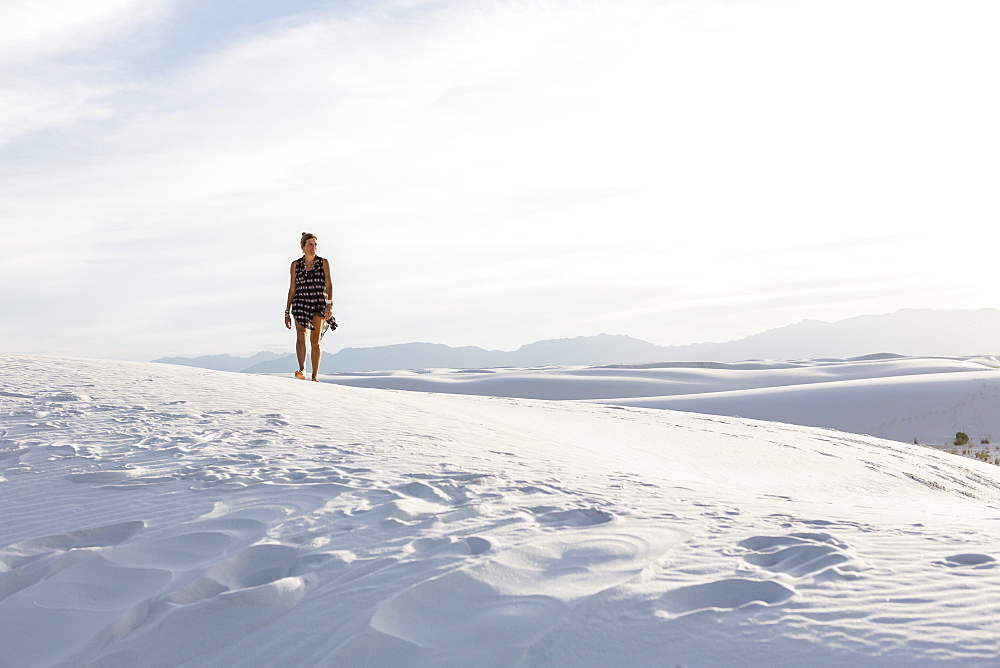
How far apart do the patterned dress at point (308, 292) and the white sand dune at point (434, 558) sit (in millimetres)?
3881

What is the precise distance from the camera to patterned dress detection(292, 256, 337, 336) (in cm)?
875

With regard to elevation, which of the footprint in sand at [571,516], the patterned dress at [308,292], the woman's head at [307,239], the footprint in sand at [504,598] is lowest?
the footprint in sand at [504,598]

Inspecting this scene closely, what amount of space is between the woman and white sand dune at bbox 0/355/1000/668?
388 centimetres

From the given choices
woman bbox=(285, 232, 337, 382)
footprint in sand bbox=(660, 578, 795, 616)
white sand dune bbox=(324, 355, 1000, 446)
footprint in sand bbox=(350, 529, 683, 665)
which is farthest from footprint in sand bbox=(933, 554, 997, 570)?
white sand dune bbox=(324, 355, 1000, 446)

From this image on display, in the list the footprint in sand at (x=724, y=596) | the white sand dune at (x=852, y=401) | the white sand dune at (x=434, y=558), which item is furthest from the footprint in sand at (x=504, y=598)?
the white sand dune at (x=852, y=401)

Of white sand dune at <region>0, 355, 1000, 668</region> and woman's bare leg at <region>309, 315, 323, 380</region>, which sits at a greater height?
woman's bare leg at <region>309, 315, 323, 380</region>

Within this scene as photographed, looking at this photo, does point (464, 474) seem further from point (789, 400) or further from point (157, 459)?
point (789, 400)

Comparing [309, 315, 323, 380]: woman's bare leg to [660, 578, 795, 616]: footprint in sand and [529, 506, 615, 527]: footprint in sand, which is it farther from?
[660, 578, 795, 616]: footprint in sand

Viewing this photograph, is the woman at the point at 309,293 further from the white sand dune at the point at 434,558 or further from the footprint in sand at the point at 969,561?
the footprint in sand at the point at 969,561

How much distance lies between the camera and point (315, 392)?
23.0 feet

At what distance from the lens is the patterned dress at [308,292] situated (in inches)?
344

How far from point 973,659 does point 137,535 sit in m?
2.68

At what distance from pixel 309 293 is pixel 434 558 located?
22.0ft

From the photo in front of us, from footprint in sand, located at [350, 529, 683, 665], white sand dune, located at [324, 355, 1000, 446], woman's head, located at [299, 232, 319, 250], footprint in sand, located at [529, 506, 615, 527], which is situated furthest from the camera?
white sand dune, located at [324, 355, 1000, 446]
